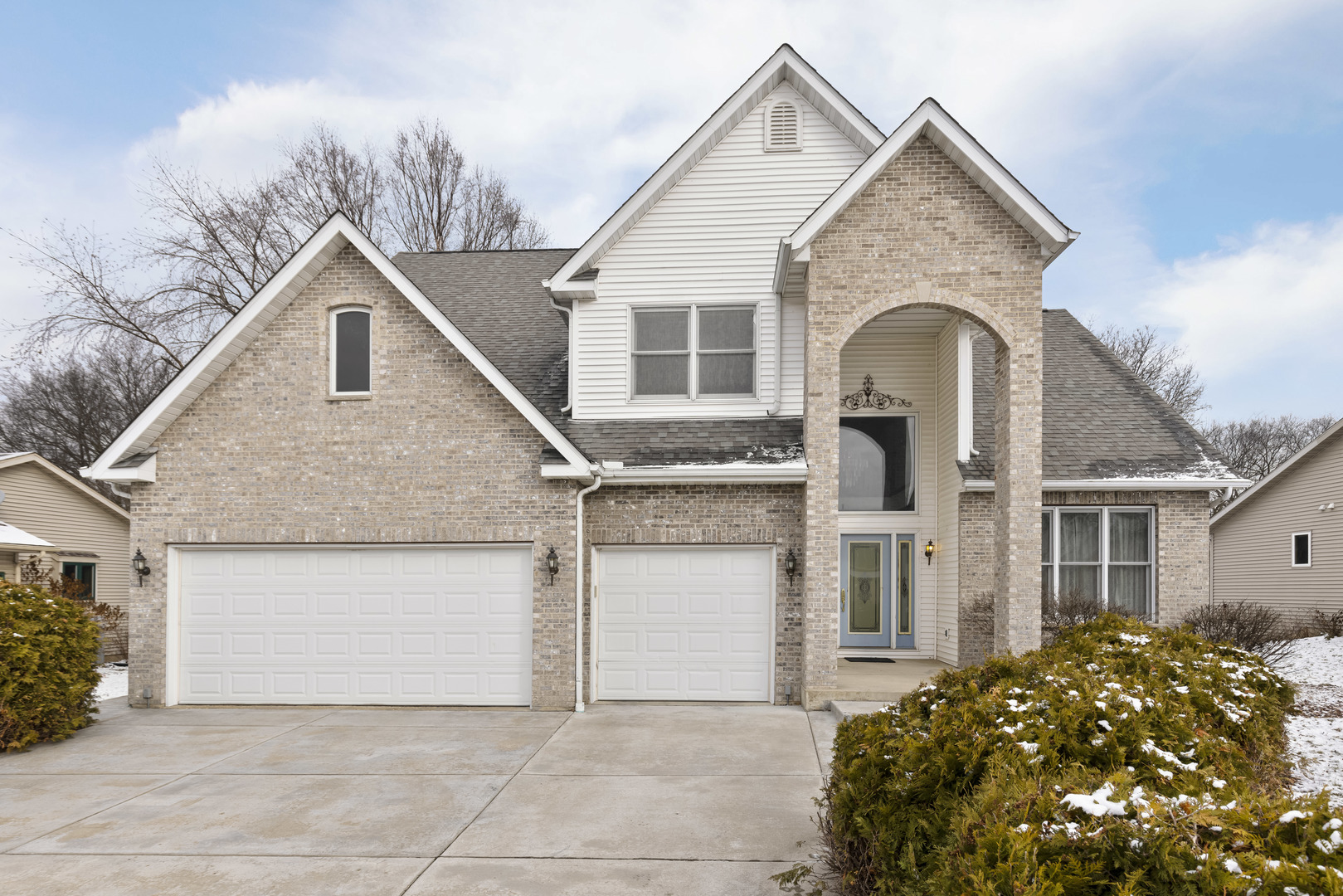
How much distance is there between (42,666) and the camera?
9086mm

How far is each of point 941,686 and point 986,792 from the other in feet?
7.12

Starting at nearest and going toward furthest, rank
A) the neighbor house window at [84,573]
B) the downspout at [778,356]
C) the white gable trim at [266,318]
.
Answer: the white gable trim at [266,318]
the downspout at [778,356]
the neighbor house window at [84,573]

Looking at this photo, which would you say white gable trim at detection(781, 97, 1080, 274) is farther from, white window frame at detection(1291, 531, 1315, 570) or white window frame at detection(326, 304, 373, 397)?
white window frame at detection(1291, 531, 1315, 570)

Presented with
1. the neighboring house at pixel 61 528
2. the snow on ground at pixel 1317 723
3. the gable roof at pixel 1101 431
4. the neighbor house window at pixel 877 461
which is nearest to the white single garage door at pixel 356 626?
the neighbor house window at pixel 877 461

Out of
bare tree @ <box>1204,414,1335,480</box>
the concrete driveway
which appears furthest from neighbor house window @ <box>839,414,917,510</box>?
bare tree @ <box>1204,414,1335,480</box>

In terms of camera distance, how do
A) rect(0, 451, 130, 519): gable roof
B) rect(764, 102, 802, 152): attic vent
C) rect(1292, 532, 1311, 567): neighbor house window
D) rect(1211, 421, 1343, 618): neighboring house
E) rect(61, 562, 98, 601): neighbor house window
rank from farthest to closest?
rect(61, 562, 98, 601): neighbor house window → rect(1292, 532, 1311, 567): neighbor house window → rect(0, 451, 130, 519): gable roof → rect(1211, 421, 1343, 618): neighboring house → rect(764, 102, 802, 152): attic vent

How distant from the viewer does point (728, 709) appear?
1092cm

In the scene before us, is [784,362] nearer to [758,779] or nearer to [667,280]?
[667,280]

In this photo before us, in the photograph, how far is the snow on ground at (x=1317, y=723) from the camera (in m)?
5.86

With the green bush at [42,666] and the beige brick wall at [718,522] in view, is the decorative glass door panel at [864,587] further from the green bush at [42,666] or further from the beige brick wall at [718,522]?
the green bush at [42,666]

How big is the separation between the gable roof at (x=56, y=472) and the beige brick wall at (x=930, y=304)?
54.5 feet

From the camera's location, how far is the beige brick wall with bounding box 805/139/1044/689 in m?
10.6

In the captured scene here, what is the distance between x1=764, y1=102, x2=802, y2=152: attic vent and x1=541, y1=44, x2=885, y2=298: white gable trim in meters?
0.33

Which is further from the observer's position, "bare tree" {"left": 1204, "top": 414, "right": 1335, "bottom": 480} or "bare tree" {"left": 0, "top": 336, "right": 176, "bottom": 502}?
"bare tree" {"left": 1204, "top": 414, "right": 1335, "bottom": 480}
